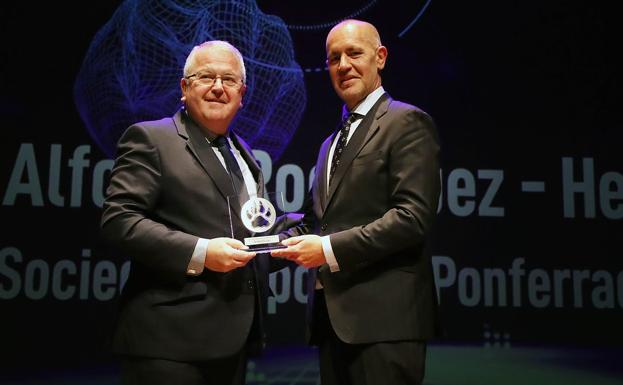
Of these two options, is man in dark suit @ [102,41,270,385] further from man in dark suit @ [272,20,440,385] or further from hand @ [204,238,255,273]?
man in dark suit @ [272,20,440,385]

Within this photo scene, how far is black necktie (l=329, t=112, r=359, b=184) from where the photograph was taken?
2.46m

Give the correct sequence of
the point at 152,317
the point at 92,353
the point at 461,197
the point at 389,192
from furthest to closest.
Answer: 1. the point at 461,197
2. the point at 92,353
3. the point at 389,192
4. the point at 152,317

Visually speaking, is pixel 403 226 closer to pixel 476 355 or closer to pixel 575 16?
pixel 476 355

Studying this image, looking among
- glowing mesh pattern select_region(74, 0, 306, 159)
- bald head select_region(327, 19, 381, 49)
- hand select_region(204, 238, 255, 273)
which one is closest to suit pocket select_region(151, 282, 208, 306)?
hand select_region(204, 238, 255, 273)

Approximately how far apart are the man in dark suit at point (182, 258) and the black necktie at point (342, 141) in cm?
38

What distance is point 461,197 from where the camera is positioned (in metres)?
4.48

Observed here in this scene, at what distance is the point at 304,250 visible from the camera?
221 cm

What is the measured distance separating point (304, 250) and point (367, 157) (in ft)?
1.45

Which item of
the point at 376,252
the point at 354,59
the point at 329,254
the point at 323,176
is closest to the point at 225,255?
the point at 329,254

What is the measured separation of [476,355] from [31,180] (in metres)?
3.31

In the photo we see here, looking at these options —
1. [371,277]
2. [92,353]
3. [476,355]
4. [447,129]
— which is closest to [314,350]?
[476,355]

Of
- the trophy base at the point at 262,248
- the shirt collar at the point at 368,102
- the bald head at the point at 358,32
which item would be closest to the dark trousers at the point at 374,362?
the trophy base at the point at 262,248

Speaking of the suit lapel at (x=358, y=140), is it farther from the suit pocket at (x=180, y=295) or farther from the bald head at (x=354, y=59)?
the suit pocket at (x=180, y=295)

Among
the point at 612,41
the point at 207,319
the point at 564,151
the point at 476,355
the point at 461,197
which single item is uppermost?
the point at 612,41
